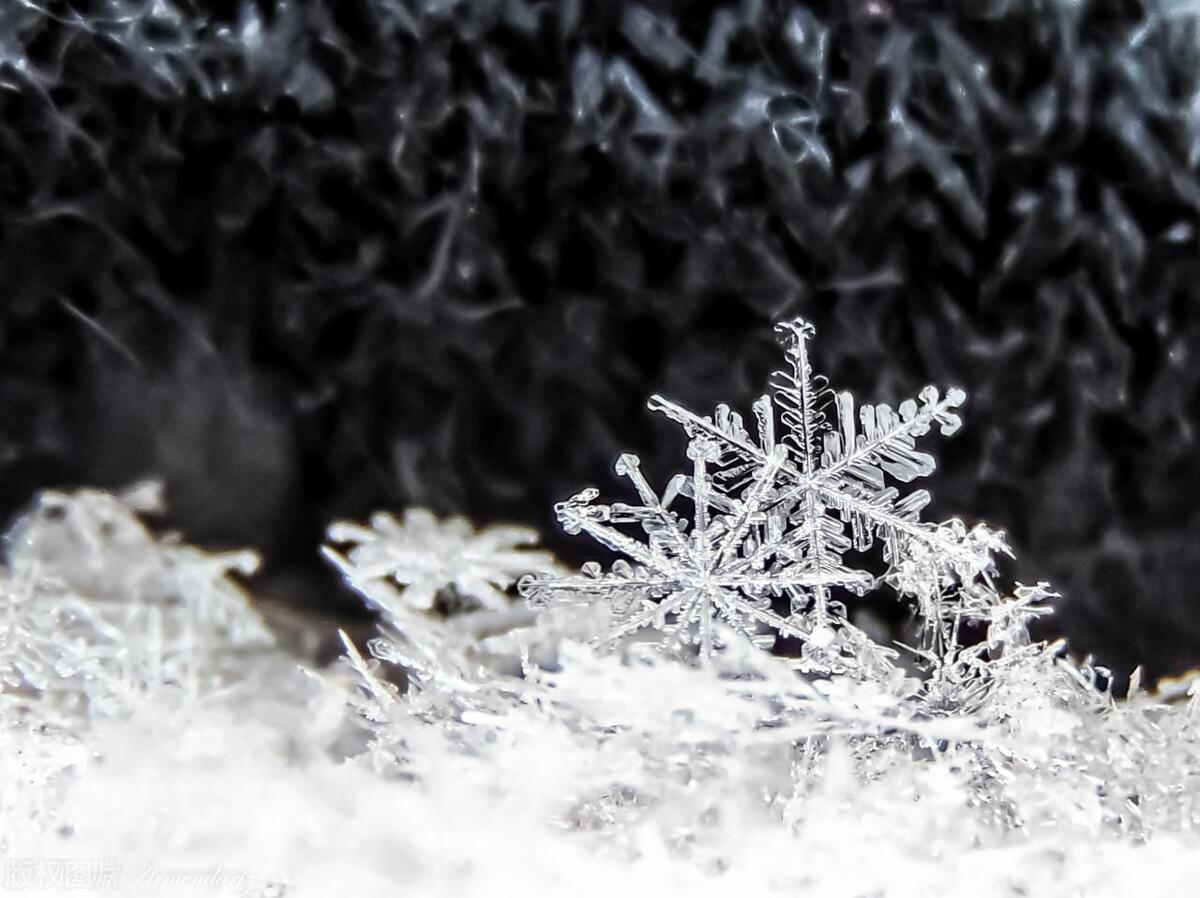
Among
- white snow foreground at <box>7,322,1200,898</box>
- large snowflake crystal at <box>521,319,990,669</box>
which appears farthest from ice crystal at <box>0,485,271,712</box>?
large snowflake crystal at <box>521,319,990,669</box>

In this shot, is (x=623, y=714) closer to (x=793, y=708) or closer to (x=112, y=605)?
(x=793, y=708)

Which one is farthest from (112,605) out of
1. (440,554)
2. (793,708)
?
(793,708)

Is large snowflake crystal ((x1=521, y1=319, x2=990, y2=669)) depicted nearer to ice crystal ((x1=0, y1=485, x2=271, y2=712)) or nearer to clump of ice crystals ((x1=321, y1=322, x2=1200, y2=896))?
clump of ice crystals ((x1=321, y1=322, x2=1200, y2=896))

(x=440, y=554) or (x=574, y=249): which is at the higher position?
(x=574, y=249)

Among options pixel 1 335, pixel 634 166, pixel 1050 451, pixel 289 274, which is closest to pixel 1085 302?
pixel 1050 451

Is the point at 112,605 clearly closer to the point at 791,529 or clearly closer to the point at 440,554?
the point at 440,554

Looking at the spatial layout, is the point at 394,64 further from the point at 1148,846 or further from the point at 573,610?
the point at 1148,846

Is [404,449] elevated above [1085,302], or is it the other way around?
[1085,302]

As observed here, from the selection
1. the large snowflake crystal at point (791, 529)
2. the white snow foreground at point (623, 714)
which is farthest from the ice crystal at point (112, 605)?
the large snowflake crystal at point (791, 529)
